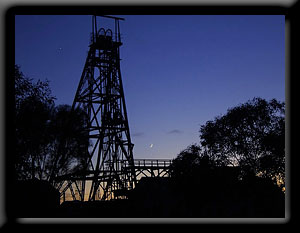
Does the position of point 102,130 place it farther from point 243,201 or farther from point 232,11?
point 232,11

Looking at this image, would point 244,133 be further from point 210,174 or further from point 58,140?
point 58,140

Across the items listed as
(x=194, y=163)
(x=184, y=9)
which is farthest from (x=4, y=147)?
(x=194, y=163)

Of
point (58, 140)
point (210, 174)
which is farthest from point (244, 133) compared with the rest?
point (58, 140)

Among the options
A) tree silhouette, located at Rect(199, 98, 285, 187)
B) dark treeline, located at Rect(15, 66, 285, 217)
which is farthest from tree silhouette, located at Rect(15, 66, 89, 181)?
tree silhouette, located at Rect(199, 98, 285, 187)

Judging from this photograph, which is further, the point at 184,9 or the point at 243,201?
the point at 243,201

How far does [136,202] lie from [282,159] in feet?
39.8

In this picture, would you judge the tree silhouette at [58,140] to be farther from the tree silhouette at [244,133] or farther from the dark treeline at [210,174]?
the tree silhouette at [244,133]

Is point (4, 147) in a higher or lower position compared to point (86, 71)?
lower

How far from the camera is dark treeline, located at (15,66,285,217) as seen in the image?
2330 cm

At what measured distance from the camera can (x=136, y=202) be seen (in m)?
28.6

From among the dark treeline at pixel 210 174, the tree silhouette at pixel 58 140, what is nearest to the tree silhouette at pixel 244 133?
the dark treeline at pixel 210 174

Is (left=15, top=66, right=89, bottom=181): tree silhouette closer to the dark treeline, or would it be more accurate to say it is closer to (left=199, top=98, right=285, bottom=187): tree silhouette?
the dark treeline

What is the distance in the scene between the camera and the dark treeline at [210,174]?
23297 millimetres

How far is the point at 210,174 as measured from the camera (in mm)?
23578
